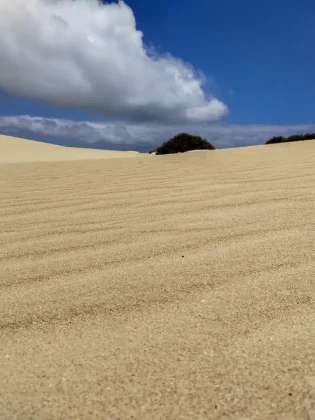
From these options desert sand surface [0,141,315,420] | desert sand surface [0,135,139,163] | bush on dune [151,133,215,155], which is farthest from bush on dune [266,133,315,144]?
desert sand surface [0,141,315,420]

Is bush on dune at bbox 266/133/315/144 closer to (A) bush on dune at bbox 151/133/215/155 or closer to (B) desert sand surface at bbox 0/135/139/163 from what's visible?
(A) bush on dune at bbox 151/133/215/155

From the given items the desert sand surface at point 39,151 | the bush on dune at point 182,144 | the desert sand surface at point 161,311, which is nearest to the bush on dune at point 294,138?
the bush on dune at point 182,144

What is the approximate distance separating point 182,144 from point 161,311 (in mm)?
8619

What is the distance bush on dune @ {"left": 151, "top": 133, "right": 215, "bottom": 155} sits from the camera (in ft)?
31.5

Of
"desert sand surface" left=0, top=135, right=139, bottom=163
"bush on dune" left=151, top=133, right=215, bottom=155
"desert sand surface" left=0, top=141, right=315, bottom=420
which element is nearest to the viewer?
"desert sand surface" left=0, top=141, right=315, bottom=420

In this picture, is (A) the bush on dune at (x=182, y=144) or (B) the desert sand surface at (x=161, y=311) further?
(A) the bush on dune at (x=182, y=144)

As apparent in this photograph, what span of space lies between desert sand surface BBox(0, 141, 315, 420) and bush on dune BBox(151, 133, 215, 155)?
6.71m

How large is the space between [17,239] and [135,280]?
1.03 m

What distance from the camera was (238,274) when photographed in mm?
1643

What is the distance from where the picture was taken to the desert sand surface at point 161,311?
0.97 m

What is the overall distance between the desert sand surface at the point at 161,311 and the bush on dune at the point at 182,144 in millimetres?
6705

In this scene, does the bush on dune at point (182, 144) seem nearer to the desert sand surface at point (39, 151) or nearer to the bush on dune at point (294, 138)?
the bush on dune at point (294, 138)

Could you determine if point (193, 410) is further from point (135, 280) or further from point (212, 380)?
point (135, 280)

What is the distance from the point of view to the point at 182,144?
9781 millimetres
